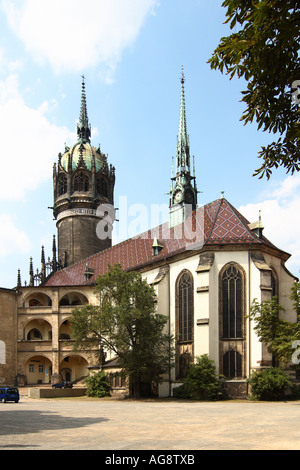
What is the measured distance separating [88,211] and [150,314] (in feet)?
105

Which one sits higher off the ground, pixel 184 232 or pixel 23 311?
pixel 184 232

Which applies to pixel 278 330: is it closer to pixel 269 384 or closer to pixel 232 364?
pixel 269 384

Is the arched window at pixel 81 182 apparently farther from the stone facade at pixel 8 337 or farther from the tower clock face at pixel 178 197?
the stone facade at pixel 8 337

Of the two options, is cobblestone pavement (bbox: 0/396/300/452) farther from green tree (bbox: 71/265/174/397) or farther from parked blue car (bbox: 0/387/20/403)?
green tree (bbox: 71/265/174/397)

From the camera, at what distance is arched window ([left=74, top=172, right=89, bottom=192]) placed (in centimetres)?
6738

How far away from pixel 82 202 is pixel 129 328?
1319 inches

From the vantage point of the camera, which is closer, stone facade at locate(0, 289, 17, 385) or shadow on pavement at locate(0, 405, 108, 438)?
shadow on pavement at locate(0, 405, 108, 438)

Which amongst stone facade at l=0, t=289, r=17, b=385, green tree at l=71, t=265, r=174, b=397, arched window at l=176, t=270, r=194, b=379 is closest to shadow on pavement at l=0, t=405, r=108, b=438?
green tree at l=71, t=265, r=174, b=397

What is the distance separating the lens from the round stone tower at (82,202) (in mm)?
66500

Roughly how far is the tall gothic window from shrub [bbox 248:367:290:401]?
6342 mm

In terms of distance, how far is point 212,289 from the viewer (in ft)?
125
